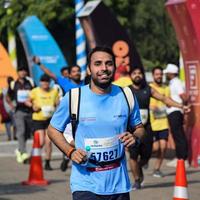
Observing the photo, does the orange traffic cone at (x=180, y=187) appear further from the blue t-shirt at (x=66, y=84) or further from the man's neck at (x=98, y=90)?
the blue t-shirt at (x=66, y=84)

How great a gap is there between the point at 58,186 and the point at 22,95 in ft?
12.5

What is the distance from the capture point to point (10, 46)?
38.5 m

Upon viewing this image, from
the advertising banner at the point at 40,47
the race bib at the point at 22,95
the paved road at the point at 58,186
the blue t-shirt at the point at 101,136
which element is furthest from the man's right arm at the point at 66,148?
the advertising banner at the point at 40,47

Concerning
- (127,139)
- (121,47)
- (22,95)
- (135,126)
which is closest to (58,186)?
(22,95)

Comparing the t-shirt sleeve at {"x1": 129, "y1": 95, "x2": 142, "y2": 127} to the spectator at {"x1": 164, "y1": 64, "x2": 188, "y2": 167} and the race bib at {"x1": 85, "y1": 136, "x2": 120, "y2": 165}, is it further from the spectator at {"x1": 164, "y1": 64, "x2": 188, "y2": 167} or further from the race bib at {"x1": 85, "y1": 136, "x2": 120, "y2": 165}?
the spectator at {"x1": 164, "y1": 64, "x2": 188, "y2": 167}

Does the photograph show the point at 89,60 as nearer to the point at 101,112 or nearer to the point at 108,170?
the point at 101,112

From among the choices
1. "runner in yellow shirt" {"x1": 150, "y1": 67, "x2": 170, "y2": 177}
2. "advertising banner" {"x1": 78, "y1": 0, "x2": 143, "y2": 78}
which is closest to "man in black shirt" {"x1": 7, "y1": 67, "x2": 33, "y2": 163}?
"runner in yellow shirt" {"x1": 150, "y1": 67, "x2": 170, "y2": 177}

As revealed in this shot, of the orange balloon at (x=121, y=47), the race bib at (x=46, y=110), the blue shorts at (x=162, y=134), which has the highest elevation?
the orange balloon at (x=121, y=47)

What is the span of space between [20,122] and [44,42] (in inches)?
480

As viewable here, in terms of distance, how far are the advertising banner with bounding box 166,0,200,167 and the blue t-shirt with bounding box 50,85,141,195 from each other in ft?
24.9

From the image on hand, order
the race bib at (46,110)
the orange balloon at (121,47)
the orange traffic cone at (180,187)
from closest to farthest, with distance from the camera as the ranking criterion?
the orange traffic cone at (180,187), the race bib at (46,110), the orange balloon at (121,47)

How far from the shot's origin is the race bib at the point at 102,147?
566 cm

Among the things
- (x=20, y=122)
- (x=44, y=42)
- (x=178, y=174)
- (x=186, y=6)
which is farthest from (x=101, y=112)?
(x=44, y=42)

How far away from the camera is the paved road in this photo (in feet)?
33.6
